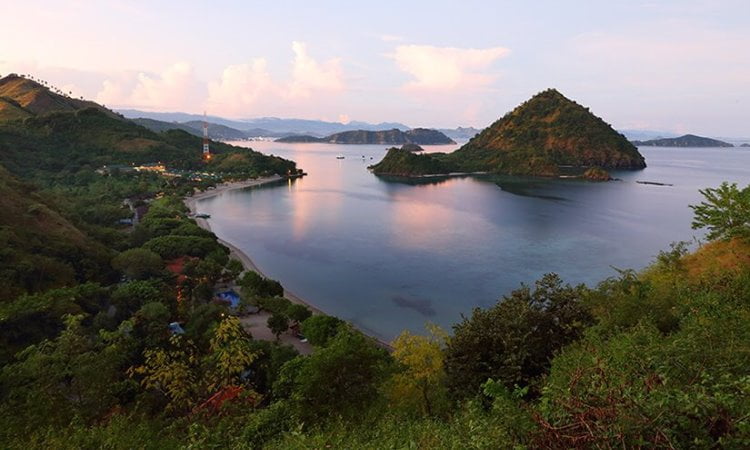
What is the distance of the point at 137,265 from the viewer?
34.9 meters

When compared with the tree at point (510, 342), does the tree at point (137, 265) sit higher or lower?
lower

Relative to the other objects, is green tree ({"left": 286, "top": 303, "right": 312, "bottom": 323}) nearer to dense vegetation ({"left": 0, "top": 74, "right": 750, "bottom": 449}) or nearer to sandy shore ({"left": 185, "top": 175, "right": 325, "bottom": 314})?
dense vegetation ({"left": 0, "top": 74, "right": 750, "bottom": 449})

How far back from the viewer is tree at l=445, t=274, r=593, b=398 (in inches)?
520

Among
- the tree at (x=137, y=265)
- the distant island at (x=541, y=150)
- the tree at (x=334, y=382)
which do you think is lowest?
the tree at (x=137, y=265)

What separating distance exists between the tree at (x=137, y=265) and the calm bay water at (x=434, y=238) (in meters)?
13.0

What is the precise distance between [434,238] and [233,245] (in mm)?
30209

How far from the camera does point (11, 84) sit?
613 feet

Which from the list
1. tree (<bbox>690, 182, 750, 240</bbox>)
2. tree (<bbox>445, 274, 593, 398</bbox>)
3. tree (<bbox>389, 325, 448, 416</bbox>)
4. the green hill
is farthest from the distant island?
tree (<bbox>445, 274, 593, 398</bbox>)

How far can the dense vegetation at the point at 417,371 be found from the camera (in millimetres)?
5012

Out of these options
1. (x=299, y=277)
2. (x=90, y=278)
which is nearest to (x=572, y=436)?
(x=90, y=278)

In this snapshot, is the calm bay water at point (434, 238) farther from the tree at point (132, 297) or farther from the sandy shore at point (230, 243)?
the tree at point (132, 297)

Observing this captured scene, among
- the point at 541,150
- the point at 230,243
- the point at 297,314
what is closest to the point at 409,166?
the point at 541,150

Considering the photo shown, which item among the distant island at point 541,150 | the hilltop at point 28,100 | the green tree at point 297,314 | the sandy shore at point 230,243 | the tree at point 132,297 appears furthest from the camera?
the distant island at point 541,150

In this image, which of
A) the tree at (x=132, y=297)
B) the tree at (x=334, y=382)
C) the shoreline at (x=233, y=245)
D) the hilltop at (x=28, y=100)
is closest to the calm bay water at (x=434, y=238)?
the shoreline at (x=233, y=245)
